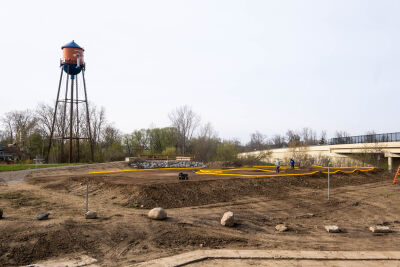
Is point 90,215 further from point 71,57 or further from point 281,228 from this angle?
point 71,57

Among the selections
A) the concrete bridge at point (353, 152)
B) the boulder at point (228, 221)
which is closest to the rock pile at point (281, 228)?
the boulder at point (228, 221)

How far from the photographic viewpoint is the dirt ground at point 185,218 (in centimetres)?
848

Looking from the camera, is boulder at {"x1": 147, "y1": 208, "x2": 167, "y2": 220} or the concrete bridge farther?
the concrete bridge

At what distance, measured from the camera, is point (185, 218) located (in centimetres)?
1148

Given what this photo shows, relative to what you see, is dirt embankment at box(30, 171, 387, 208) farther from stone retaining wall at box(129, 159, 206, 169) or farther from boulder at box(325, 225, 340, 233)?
stone retaining wall at box(129, 159, 206, 169)

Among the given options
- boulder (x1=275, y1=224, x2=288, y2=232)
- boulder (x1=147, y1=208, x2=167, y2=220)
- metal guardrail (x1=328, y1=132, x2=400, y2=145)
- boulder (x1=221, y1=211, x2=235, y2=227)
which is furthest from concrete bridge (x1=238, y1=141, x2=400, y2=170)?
boulder (x1=147, y1=208, x2=167, y2=220)

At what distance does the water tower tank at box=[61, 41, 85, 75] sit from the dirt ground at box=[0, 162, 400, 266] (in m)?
20.1

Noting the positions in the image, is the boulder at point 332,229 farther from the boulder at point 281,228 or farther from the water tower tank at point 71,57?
the water tower tank at point 71,57

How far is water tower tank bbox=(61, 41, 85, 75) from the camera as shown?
121ft

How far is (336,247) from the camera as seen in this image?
9.27 m

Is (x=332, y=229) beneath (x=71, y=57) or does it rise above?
beneath

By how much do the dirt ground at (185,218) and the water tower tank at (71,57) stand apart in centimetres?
2012

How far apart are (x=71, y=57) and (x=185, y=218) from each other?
32349mm

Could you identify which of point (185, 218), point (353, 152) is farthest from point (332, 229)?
point (353, 152)
